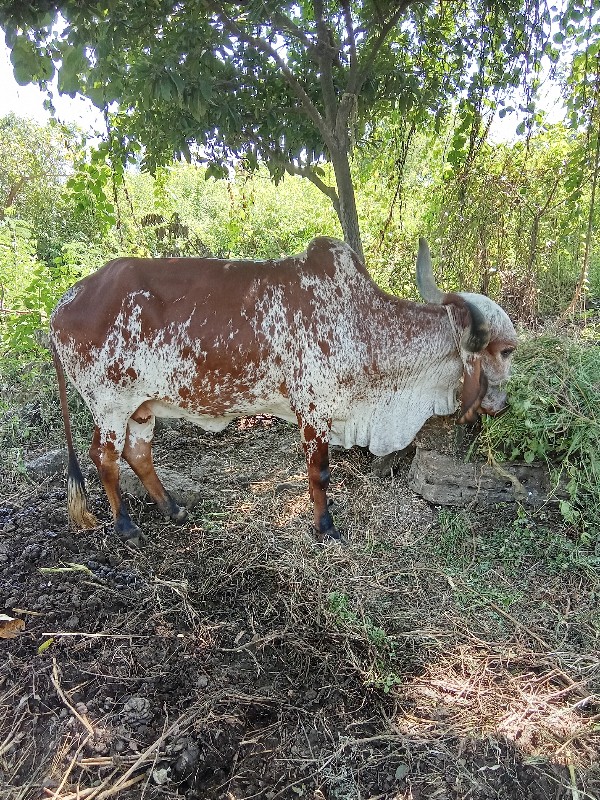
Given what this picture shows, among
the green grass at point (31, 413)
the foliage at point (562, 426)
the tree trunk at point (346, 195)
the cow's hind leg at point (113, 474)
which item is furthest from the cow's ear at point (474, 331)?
the green grass at point (31, 413)

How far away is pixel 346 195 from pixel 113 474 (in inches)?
79.8

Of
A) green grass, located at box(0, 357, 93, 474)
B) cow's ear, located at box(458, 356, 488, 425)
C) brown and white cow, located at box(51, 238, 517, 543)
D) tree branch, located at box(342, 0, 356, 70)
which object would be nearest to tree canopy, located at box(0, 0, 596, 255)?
tree branch, located at box(342, 0, 356, 70)

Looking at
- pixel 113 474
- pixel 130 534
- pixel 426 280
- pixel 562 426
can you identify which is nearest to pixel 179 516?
pixel 130 534

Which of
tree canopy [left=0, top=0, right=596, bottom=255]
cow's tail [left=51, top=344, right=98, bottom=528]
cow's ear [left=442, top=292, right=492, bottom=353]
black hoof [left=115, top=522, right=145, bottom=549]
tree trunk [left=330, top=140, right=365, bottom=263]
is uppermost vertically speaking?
tree canopy [left=0, top=0, right=596, bottom=255]

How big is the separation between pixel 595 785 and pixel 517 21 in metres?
3.47

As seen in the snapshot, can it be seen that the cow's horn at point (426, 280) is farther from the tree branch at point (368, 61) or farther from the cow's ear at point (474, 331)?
the tree branch at point (368, 61)

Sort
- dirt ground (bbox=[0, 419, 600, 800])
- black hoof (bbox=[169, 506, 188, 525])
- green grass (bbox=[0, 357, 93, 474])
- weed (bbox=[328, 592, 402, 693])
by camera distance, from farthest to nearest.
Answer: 1. green grass (bbox=[0, 357, 93, 474])
2. black hoof (bbox=[169, 506, 188, 525])
3. weed (bbox=[328, 592, 402, 693])
4. dirt ground (bbox=[0, 419, 600, 800])

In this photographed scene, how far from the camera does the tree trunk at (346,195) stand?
313 cm

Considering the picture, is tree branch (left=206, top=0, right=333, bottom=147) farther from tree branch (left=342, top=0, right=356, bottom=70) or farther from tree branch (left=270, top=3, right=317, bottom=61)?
tree branch (left=342, top=0, right=356, bottom=70)

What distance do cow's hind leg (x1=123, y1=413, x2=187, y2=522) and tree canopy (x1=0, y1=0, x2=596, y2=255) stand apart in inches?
58.9

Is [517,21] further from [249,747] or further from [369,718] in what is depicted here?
[249,747]

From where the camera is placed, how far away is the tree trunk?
10.3ft

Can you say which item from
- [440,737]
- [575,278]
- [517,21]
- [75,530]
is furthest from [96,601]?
[575,278]

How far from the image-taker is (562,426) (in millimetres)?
2701
